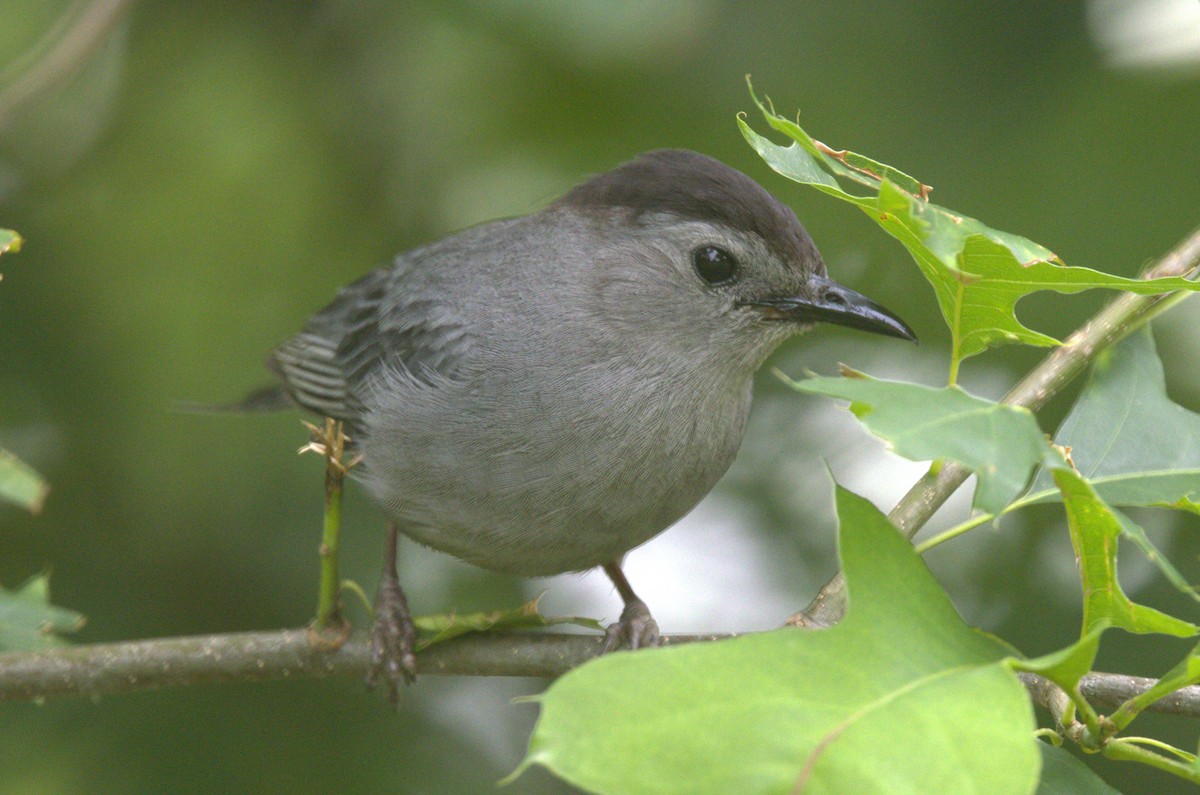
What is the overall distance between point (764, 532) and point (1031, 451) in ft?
9.64

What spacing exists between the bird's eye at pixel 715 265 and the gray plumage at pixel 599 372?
2 centimetres

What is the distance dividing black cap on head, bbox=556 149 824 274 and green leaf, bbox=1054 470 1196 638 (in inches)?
66.4

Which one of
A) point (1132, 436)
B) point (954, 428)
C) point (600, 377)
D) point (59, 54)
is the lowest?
point (600, 377)

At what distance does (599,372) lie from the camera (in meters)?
3.55

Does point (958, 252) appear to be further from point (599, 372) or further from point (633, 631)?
point (633, 631)

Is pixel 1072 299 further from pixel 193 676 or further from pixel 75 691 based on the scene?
pixel 75 691

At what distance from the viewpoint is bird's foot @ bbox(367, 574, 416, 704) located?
3.46 metres

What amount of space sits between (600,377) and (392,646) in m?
1.05

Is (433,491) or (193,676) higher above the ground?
(433,491)

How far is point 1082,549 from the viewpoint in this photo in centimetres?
199

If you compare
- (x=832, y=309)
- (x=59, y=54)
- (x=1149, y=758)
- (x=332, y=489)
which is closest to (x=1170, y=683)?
(x=1149, y=758)

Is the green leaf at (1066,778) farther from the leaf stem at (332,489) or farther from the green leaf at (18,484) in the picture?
the green leaf at (18,484)

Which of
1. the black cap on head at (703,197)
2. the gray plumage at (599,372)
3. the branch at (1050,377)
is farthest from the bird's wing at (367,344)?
the branch at (1050,377)

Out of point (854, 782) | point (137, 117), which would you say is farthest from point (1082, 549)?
point (137, 117)
